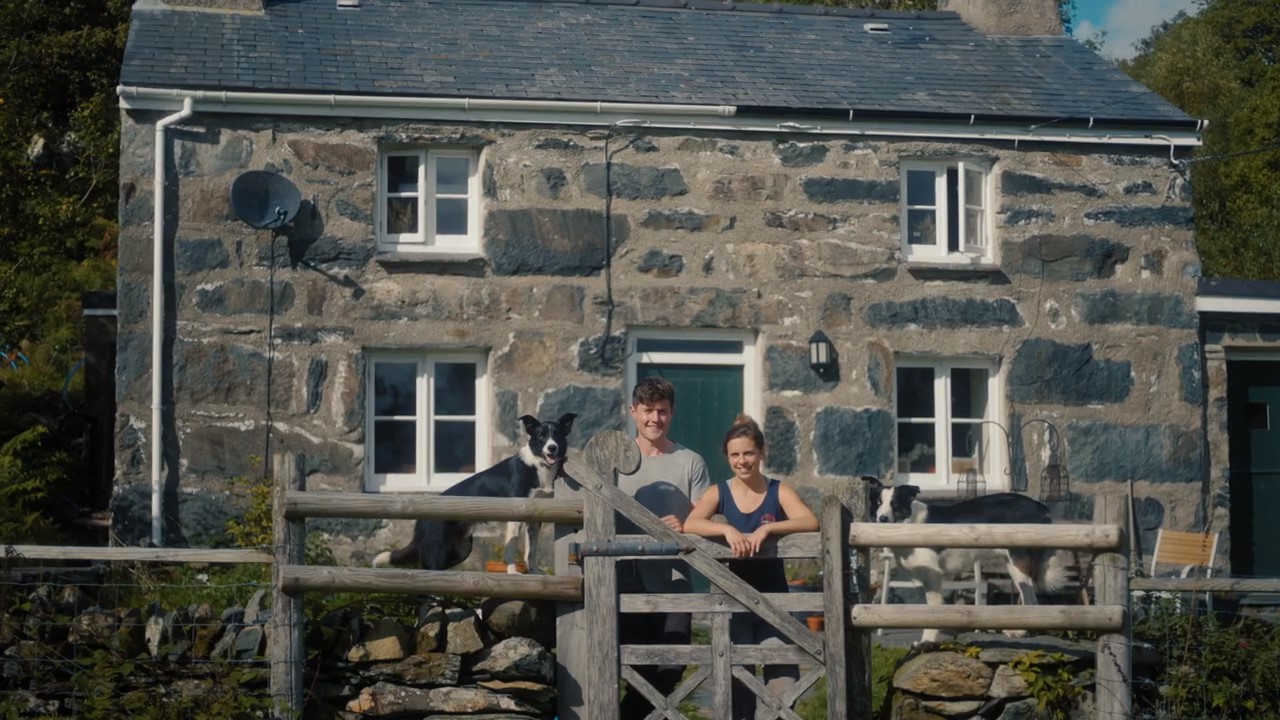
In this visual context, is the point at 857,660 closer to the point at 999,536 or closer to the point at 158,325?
the point at 999,536

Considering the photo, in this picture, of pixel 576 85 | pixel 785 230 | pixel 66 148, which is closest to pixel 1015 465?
pixel 785 230

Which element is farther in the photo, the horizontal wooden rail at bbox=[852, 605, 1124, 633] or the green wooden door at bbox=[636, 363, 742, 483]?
the green wooden door at bbox=[636, 363, 742, 483]

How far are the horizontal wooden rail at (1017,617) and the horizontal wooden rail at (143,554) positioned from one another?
111 inches

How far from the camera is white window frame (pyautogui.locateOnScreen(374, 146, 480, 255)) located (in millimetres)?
13594

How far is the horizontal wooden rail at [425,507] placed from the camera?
7633 mm

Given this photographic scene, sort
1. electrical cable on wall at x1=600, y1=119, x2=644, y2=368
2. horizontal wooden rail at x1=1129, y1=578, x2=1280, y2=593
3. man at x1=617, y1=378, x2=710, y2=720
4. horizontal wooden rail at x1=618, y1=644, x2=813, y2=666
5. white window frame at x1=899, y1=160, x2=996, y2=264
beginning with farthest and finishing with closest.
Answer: white window frame at x1=899, y1=160, x2=996, y2=264
electrical cable on wall at x1=600, y1=119, x2=644, y2=368
horizontal wooden rail at x1=1129, y1=578, x2=1280, y2=593
man at x1=617, y1=378, x2=710, y2=720
horizontal wooden rail at x1=618, y1=644, x2=813, y2=666

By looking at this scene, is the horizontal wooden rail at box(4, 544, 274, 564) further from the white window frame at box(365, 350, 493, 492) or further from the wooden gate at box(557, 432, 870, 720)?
the white window frame at box(365, 350, 493, 492)

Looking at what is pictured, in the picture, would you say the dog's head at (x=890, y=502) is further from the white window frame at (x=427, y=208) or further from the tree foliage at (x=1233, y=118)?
the tree foliage at (x=1233, y=118)

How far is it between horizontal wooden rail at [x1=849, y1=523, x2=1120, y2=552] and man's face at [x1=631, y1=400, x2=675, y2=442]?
3.35ft

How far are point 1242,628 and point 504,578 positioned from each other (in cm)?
374

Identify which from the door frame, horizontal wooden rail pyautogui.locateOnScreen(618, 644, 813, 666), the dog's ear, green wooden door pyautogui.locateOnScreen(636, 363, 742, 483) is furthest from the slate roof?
horizontal wooden rail pyautogui.locateOnScreen(618, 644, 813, 666)

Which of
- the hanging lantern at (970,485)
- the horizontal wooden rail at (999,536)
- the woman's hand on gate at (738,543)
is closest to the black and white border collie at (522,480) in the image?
the hanging lantern at (970,485)

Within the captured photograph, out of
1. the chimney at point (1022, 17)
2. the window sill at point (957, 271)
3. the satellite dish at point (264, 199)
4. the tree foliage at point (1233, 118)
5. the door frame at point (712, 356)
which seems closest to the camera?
the satellite dish at point (264, 199)

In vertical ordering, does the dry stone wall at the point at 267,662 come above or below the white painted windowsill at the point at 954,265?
below
